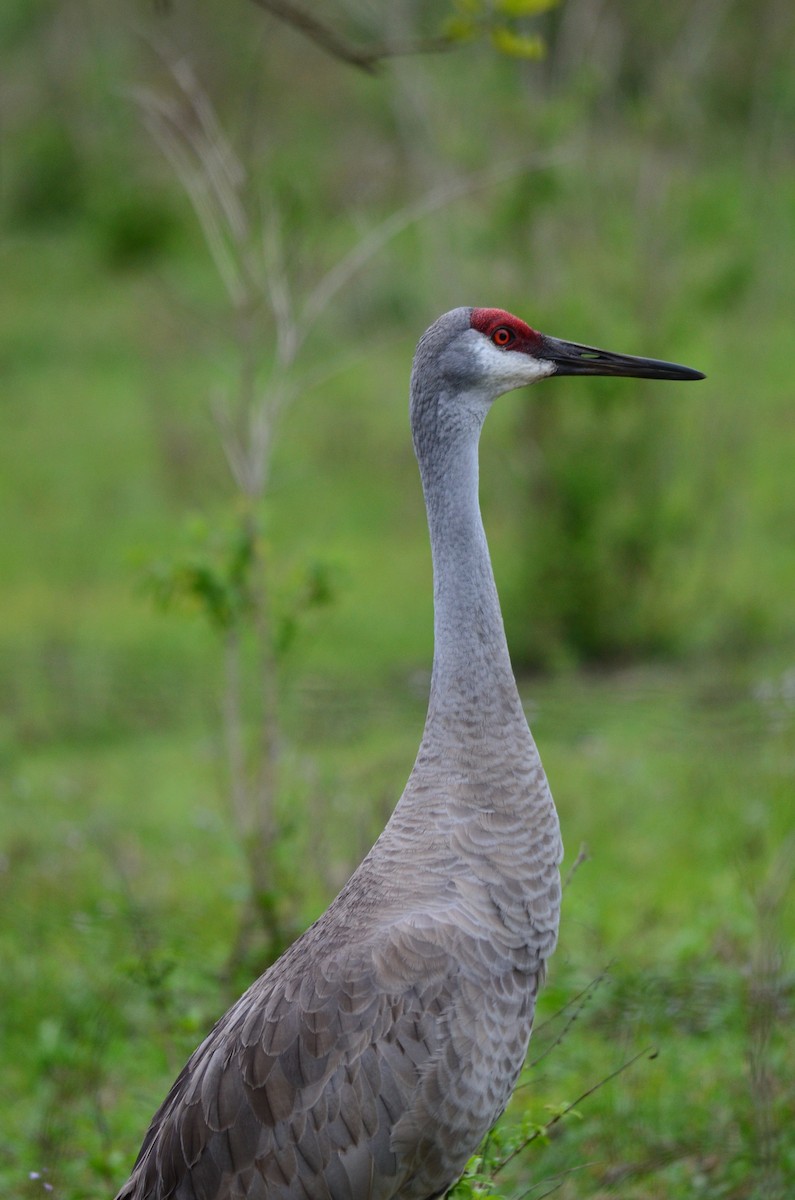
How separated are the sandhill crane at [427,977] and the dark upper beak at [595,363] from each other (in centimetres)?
7

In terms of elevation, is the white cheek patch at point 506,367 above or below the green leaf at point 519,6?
below

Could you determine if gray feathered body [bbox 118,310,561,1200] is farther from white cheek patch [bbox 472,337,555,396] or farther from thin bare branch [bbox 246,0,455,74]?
thin bare branch [bbox 246,0,455,74]

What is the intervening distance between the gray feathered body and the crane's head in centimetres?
35

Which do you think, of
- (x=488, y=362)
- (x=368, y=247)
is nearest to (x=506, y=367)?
(x=488, y=362)

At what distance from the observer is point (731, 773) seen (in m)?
6.92

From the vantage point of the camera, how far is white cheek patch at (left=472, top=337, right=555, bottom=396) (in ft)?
10.9

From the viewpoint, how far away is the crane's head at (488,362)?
3303 millimetres

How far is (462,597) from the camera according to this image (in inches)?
128

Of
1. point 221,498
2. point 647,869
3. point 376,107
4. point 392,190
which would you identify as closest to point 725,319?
point 392,190

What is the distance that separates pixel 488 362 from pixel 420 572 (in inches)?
370

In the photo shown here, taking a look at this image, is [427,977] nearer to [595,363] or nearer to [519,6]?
[595,363]

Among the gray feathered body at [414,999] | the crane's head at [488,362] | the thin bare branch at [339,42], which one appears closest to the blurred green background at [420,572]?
the thin bare branch at [339,42]

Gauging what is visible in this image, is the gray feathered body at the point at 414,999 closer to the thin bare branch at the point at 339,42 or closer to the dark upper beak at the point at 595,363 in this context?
the dark upper beak at the point at 595,363

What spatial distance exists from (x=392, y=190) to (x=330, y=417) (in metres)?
2.78
